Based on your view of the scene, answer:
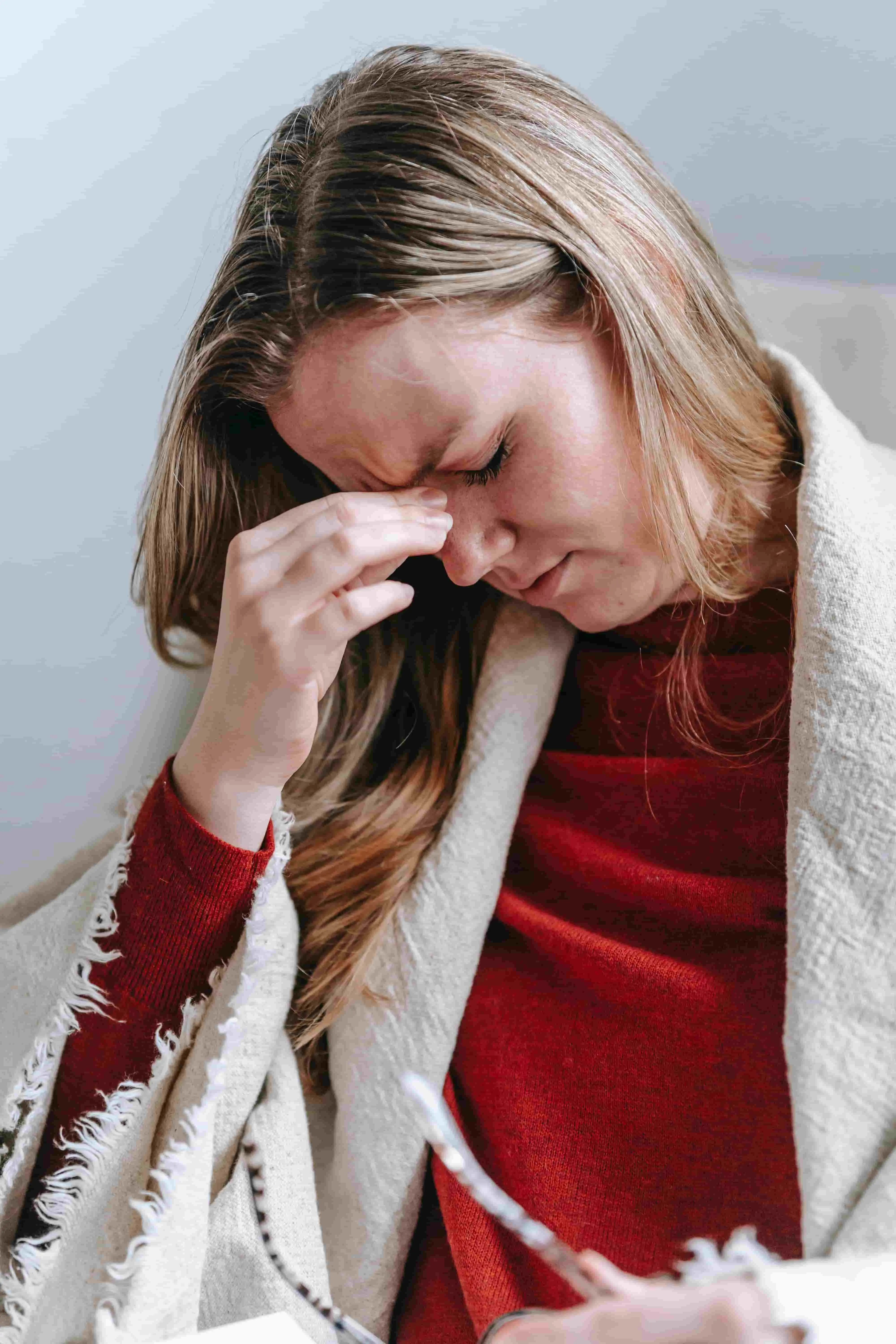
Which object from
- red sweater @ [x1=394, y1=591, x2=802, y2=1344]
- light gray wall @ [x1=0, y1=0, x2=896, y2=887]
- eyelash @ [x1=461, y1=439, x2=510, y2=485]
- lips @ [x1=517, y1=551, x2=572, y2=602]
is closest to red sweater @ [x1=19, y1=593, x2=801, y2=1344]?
red sweater @ [x1=394, y1=591, x2=802, y2=1344]

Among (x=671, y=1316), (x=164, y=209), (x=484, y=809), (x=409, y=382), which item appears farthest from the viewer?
(x=164, y=209)

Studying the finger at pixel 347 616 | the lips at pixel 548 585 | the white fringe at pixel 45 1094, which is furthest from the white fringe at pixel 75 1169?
the lips at pixel 548 585

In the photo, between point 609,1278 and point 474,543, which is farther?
point 474,543

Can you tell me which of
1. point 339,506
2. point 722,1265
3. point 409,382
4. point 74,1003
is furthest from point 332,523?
point 722,1265

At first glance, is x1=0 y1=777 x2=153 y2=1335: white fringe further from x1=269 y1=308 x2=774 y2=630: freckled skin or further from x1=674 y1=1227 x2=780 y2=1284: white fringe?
x1=674 y1=1227 x2=780 y2=1284: white fringe

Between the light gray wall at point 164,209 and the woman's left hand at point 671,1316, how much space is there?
2.66ft

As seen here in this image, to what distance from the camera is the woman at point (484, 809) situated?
26.0 inches

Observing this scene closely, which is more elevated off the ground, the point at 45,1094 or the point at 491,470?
the point at 491,470

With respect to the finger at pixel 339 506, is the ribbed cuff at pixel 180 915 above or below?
below

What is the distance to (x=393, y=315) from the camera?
2.12 ft

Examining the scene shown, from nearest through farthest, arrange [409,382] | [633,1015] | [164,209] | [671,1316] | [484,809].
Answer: [671,1316], [409,382], [633,1015], [484,809], [164,209]

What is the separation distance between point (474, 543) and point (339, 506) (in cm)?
10

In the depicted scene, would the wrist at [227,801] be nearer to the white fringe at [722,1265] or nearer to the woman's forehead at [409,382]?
the woman's forehead at [409,382]

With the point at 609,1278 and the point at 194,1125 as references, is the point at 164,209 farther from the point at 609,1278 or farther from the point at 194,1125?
the point at 609,1278
